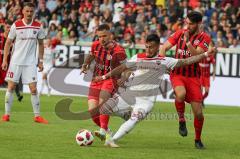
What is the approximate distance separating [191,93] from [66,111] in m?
8.02

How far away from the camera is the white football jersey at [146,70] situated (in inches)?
531

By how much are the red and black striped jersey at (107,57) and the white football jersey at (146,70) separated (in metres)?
0.88

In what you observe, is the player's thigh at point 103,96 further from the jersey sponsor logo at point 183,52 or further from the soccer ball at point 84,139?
the jersey sponsor logo at point 183,52

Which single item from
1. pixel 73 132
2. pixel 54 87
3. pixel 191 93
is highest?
pixel 191 93

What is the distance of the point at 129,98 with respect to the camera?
15.9 m

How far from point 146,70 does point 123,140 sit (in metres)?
1.73

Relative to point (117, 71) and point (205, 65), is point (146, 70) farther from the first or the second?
point (205, 65)

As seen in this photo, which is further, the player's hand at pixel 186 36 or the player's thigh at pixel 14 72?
the player's thigh at pixel 14 72

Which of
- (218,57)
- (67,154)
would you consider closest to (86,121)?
(67,154)

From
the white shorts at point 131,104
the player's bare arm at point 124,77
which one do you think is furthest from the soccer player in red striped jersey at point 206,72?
the player's bare arm at point 124,77

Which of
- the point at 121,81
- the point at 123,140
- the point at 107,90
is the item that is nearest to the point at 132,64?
the point at 121,81

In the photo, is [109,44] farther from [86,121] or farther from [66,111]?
[66,111]

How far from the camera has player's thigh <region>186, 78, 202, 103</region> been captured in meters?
14.1

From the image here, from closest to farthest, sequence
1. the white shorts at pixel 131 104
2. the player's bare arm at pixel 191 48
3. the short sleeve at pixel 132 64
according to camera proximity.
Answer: the white shorts at pixel 131 104
the short sleeve at pixel 132 64
the player's bare arm at pixel 191 48
